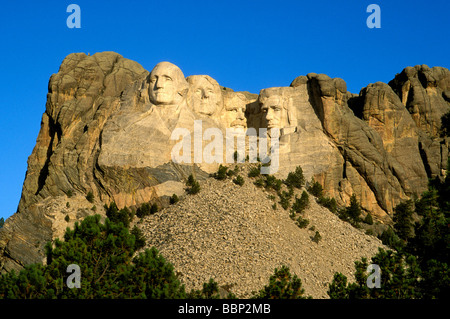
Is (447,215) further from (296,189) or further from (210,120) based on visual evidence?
(210,120)

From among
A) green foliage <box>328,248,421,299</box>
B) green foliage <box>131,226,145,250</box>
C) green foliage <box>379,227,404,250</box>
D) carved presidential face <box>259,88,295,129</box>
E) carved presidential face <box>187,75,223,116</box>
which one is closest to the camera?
green foliage <box>328,248,421,299</box>

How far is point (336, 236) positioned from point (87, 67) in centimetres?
2639

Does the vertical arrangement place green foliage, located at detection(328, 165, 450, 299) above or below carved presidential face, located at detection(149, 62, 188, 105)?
below

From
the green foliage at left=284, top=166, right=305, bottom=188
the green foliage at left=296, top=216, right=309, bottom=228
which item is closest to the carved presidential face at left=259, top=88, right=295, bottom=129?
the green foliage at left=284, top=166, right=305, bottom=188

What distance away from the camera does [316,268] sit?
193 ft

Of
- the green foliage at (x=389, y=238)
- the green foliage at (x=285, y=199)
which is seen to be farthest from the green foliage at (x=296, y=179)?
the green foliage at (x=389, y=238)

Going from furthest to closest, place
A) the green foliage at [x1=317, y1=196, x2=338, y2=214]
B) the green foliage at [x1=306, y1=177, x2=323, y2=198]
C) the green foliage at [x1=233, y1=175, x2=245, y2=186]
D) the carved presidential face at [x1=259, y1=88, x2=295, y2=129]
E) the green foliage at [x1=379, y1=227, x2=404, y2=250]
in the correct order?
the carved presidential face at [x1=259, y1=88, x2=295, y2=129] → the green foliage at [x1=306, y1=177, x2=323, y2=198] → the green foliage at [x1=317, y1=196, x2=338, y2=214] → the green foliage at [x1=233, y1=175, x2=245, y2=186] → the green foliage at [x1=379, y1=227, x2=404, y2=250]

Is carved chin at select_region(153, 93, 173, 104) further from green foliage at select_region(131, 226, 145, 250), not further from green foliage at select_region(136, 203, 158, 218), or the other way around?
green foliage at select_region(131, 226, 145, 250)

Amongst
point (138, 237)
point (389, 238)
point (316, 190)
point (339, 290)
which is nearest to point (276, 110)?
point (316, 190)

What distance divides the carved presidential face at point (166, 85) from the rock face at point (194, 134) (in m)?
0.08

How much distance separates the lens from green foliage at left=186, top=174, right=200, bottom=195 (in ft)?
215

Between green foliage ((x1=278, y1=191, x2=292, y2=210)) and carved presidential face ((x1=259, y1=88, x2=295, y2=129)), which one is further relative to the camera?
carved presidential face ((x1=259, y1=88, x2=295, y2=129))

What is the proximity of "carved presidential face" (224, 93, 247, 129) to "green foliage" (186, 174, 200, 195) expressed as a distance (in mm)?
9627

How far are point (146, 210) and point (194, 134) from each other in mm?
8266
